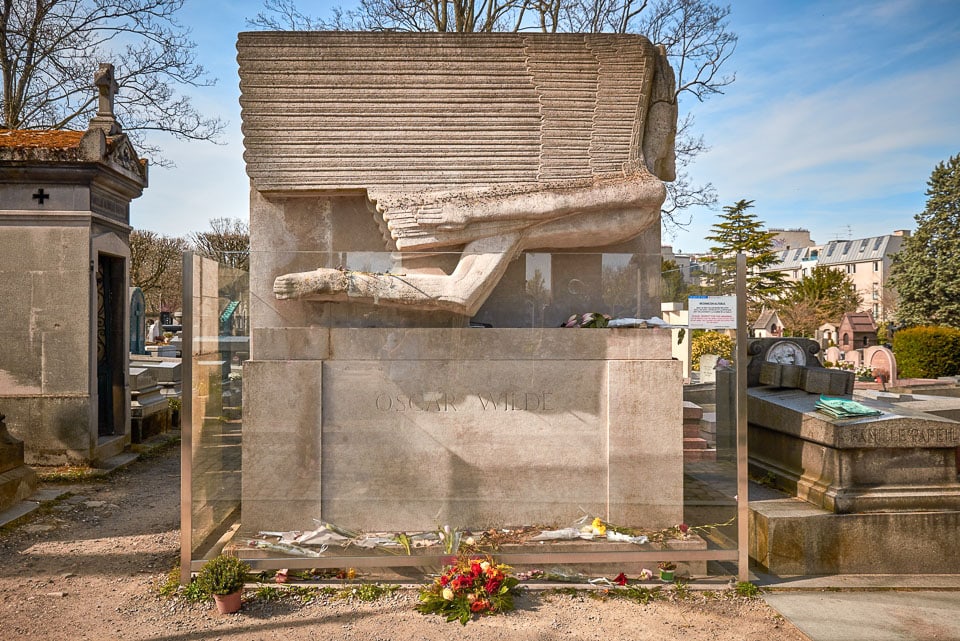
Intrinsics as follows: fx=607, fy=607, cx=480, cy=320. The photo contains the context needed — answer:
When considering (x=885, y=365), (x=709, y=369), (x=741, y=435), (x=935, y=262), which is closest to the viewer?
(x=741, y=435)

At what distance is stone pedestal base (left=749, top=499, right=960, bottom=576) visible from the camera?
4832mm

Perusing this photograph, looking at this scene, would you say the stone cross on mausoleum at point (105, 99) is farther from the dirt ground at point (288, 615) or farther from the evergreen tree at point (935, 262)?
the evergreen tree at point (935, 262)

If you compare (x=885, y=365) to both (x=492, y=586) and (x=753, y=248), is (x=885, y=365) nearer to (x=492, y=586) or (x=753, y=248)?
(x=492, y=586)

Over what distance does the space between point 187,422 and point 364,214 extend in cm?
231

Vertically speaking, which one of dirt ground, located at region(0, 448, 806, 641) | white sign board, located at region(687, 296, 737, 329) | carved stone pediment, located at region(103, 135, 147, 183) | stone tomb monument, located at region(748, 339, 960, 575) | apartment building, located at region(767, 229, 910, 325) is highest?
apartment building, located at region(767, 229, 910, 325)

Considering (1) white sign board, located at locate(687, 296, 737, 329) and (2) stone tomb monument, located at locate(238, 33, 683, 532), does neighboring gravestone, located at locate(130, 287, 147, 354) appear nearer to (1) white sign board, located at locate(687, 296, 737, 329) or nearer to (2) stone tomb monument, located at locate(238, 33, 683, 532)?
(2) stone tomb monument, located at locate(238, 33, 683, 532)

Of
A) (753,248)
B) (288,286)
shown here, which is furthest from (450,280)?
(753,248)

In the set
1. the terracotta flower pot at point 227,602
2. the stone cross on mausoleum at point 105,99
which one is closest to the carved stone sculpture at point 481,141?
the terracotta flower pot at point 227,602

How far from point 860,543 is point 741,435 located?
1347 mm

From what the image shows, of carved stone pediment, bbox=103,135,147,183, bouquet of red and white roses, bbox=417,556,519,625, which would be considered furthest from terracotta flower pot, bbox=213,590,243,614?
carved stone pediment, bbox=103,135,147,183

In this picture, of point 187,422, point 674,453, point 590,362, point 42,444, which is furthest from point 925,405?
point 42,444

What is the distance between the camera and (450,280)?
500 centimetres

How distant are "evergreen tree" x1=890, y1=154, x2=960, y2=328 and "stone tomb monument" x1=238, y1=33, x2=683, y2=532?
29992 mm

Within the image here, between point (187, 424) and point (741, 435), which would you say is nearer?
point (187, 424)
